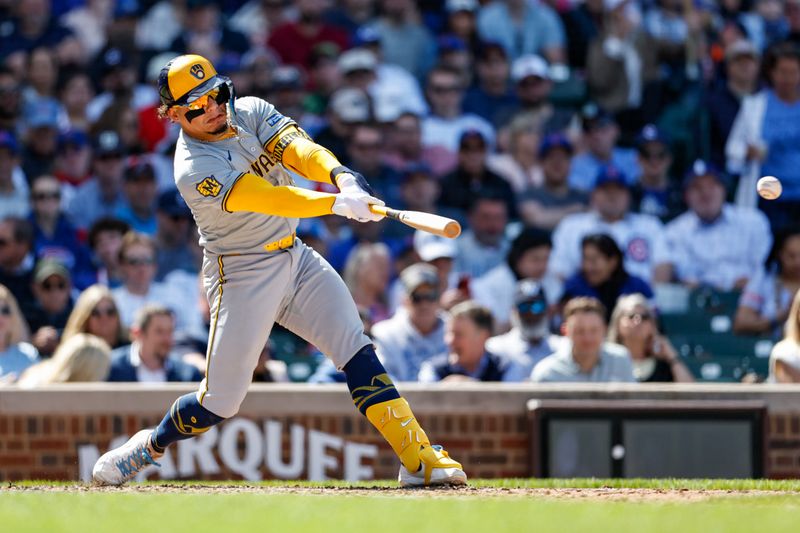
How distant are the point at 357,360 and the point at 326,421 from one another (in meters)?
2.42

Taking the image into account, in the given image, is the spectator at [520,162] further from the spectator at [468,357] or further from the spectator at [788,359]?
the spectator at [788,359]

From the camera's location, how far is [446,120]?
41.2 ft

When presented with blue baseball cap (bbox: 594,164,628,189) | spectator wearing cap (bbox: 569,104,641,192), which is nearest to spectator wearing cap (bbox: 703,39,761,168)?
spectator wearing cap (bbox: 569,104,641,192)

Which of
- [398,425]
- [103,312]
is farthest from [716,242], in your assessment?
[398,425]

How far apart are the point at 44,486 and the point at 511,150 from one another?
621cm

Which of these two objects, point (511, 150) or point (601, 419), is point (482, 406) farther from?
point (511, 150)

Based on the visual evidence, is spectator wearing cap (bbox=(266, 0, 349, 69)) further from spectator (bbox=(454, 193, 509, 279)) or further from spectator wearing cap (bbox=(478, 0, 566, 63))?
spectator (bbox=(454, 193, 509, 279))

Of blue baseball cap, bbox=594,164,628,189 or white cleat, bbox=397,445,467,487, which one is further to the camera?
blue baseball cap, bbox=594,164,628,189

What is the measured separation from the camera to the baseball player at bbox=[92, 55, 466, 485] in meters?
6.23

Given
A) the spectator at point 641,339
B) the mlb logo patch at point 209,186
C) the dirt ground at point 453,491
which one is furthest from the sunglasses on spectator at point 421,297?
the mlb logo patch at point 209,186

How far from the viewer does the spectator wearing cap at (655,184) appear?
11.9 m

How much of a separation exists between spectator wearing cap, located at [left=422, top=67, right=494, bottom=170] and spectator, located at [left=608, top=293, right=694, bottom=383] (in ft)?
11.3

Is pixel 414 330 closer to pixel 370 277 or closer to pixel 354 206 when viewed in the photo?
pixel 370 277

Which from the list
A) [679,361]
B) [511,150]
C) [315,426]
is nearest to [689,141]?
[511,150]
